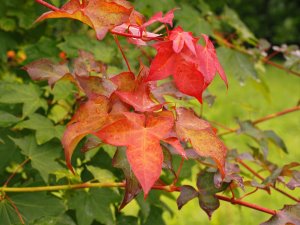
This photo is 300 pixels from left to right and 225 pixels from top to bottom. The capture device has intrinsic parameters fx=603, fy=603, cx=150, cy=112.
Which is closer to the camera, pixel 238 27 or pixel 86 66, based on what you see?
pixel 86 66

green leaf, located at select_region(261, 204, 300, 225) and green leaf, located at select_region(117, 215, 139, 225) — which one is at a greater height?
green leaf, located at select_region(261, 204, 300, 225)

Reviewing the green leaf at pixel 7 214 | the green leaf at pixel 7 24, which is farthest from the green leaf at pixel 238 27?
the green leaf at pixel 7 214

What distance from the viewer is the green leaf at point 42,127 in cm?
171

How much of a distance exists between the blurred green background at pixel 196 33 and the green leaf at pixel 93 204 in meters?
0.30

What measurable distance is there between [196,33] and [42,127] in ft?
2.90

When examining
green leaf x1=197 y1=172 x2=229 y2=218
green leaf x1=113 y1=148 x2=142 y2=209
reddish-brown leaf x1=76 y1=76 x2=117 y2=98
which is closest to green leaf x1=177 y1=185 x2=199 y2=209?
green leaf x1=197 y1=172 x2=229 y2=218

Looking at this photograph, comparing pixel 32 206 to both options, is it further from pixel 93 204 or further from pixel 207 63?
pixel 207 63

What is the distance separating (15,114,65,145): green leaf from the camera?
5.61ft

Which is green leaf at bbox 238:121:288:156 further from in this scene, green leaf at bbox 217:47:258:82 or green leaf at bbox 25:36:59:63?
green leaf at bbox 25:36:59:63

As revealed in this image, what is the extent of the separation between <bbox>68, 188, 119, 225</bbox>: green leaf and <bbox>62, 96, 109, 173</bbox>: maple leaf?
60cm

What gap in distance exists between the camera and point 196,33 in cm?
238

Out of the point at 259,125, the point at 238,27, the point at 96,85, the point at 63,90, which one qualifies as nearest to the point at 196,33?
the point at 238,27

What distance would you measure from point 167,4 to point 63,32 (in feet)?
1.35

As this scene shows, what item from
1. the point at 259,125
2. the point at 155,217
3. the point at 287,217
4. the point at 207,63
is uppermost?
the point at 207,63
